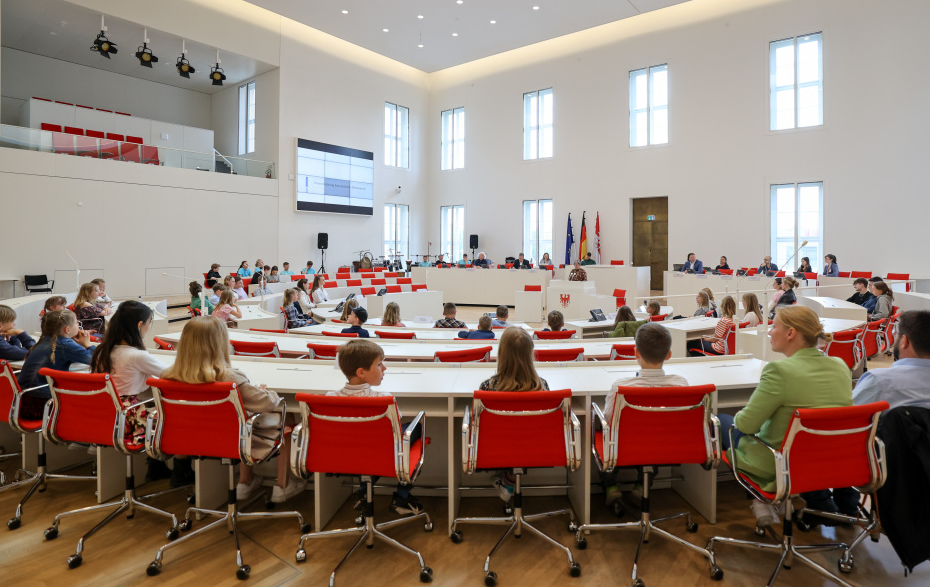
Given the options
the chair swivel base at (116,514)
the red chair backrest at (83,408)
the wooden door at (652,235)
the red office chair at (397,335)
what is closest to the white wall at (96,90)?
the red office chair at (397,335)

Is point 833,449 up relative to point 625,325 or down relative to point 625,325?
down

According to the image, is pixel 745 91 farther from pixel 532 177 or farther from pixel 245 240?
pixel 245 240

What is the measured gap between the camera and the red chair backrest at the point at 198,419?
8.71 feet

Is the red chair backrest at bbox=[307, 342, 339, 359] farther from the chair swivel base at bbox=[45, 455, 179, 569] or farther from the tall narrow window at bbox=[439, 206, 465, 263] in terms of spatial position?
the tall narrow window at bbox=[439, 206, 465, 263]

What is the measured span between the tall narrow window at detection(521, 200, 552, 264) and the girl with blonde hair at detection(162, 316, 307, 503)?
15.6m

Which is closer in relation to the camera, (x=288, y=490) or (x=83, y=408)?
(x=83, y=408)

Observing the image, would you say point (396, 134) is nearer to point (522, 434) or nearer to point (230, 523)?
point (230, 523)

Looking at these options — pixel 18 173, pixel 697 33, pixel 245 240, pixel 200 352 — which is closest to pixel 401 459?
pixel 200 352

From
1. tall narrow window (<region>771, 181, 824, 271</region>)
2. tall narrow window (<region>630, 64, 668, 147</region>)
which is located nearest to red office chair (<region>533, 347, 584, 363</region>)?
tall narrow window (<region>771, 181, 824, 271</region>)

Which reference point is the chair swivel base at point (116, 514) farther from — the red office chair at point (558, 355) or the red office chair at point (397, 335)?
the red office chair at point (397, 335)

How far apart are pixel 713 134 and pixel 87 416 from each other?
15.3 metres

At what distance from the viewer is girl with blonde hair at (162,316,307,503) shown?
271 cm

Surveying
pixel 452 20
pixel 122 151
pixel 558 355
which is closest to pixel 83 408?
pixel 558 355

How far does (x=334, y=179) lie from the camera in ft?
58.2
